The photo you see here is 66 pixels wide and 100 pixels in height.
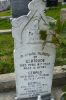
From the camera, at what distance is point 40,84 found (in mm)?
4121

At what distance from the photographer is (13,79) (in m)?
4.59

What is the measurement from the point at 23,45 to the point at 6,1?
1413cm

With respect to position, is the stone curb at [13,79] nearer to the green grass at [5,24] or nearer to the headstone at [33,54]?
the headstone at [33,54]

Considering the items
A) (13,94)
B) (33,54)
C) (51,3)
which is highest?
(33,54)

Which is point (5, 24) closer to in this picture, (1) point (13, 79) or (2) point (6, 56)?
(2) point (6, 56)

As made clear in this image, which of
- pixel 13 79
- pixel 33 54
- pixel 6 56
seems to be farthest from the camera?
pixel 6 56

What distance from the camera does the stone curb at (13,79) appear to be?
458 cm

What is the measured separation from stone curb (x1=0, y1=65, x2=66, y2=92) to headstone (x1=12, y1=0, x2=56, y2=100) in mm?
449

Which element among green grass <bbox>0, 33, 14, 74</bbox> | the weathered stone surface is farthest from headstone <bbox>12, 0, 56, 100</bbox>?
green grass <bbox>0, 33, 14, 74</bbox>

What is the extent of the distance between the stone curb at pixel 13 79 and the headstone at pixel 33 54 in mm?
449

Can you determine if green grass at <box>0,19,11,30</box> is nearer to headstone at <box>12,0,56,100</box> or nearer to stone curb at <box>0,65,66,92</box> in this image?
stone curb at <box>0,65,66,92</box>

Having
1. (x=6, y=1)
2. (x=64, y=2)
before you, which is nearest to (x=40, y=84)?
(x=64, y=2)

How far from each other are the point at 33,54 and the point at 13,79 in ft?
2.88

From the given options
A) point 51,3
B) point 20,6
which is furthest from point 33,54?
point 51,3
